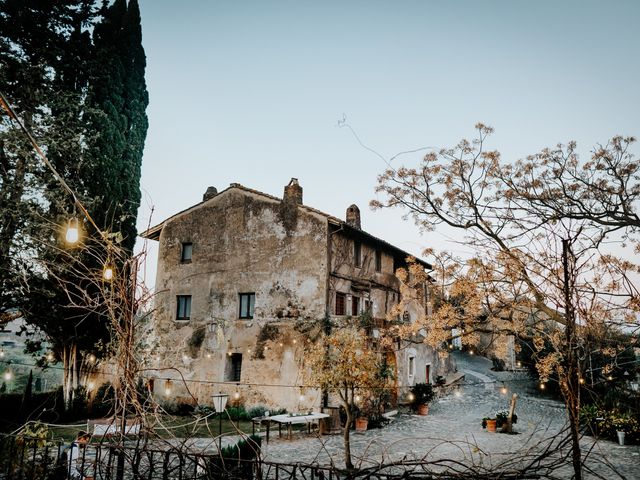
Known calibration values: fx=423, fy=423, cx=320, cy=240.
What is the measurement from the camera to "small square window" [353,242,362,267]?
20.5 m

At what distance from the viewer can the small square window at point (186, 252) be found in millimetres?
21984

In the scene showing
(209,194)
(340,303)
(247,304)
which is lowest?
(247,304)

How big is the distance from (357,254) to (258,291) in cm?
510

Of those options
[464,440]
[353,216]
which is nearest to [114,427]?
[464,440]

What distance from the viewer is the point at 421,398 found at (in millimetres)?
20328

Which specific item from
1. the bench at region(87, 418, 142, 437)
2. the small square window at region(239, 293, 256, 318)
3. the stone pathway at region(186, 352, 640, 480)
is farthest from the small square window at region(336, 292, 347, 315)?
the bench at region(87, 418, 142, 437)

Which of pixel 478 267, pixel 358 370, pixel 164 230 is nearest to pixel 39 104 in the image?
pixel 164 230

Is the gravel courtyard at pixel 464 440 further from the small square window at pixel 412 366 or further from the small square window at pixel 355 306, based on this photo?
the small square window at pixel 355 306

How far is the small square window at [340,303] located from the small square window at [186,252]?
26.9 ft

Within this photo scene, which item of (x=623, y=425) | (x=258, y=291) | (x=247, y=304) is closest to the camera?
(x=623, y=425)

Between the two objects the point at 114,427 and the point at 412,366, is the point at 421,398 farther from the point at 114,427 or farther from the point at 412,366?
the point at 114,427

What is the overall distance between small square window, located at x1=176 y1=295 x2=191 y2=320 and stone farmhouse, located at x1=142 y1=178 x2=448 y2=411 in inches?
2.0

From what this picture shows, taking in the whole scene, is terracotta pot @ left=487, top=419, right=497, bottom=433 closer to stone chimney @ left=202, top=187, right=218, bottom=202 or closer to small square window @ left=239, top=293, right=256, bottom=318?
small square window @ left=239, top=293, right=256, bottom=318

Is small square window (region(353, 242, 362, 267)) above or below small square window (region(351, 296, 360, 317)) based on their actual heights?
above
